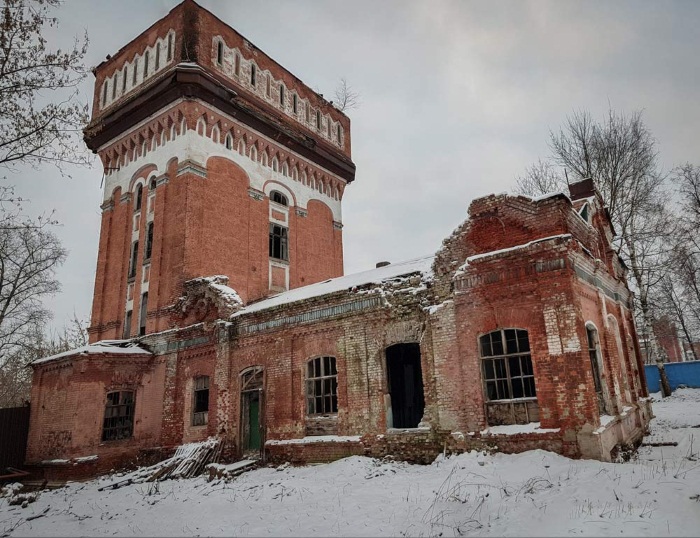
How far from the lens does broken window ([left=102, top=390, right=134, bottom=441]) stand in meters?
16.1

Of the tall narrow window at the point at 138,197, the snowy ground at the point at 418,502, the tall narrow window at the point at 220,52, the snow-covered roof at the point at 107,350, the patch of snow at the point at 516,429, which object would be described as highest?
the tall narrow window at the point at 220,52

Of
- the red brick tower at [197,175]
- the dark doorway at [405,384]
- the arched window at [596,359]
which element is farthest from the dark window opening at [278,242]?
the arched window at [596,359]

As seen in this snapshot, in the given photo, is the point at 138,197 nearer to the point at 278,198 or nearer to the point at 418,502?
the point at 278,198

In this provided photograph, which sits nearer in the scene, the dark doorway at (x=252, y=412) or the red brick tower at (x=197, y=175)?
the dark doorway at (x=252, y=412)

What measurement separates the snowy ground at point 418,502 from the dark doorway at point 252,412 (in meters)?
2.18

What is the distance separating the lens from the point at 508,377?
10.2 meters

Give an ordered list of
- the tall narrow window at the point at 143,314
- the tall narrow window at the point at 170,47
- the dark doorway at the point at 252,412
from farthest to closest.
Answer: the tall narrow window at the point at 170,47
the tall narrow window at the point at 143,314
the dark doorway at the point at 252,412

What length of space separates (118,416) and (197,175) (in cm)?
912

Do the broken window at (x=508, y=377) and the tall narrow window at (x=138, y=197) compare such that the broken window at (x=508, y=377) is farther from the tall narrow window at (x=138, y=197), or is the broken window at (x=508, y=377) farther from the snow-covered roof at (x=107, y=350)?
the tall narrow window at (x=138, y=197)

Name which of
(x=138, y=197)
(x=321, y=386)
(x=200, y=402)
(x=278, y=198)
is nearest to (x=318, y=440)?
(x=321, y=386)

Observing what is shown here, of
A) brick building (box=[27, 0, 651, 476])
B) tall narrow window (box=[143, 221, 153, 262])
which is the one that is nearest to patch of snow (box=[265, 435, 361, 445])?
brick building (box=[27, 0, 651, 476])

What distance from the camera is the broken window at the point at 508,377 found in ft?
32.6

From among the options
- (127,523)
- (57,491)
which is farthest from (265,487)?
(57,491)

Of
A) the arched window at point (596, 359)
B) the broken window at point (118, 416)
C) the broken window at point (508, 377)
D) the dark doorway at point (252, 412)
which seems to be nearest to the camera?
the broken window at point (508, 377)
